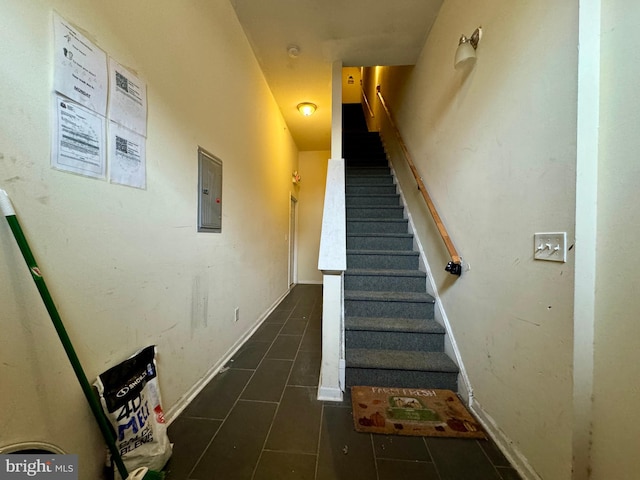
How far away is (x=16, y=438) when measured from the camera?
724 millimetres

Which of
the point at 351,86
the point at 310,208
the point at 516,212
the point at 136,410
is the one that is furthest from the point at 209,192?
the point at 351,86

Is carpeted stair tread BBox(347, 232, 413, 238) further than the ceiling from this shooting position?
Yes

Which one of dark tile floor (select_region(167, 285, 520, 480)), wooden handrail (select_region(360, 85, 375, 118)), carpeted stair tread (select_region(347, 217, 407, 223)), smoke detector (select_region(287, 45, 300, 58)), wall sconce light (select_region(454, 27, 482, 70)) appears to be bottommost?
dark tile floor (select_region(167, 285, 520, 480))

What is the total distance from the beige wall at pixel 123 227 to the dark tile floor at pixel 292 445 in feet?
0.84

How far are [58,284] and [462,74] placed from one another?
248 cm

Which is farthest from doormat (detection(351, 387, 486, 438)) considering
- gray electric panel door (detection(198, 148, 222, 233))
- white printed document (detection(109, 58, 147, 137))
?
white printed document (detection(109, 58, 147, 137))

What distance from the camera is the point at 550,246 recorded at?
38.1 inches

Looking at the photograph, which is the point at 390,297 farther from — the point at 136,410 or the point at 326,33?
the point at 326,33

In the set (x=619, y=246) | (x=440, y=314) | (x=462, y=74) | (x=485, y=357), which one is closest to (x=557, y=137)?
(x=619, y=246)

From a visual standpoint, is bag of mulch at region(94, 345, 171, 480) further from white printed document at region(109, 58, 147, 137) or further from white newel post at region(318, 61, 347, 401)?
white printed document at region(109, 58, 147, 137)

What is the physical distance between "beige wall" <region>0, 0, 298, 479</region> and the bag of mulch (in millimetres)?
65

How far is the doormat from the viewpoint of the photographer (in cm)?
132

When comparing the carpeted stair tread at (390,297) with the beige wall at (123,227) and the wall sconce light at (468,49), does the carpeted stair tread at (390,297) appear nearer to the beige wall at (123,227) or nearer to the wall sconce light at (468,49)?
the beige wall at (123,227)

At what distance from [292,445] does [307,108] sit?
3.95 metres
